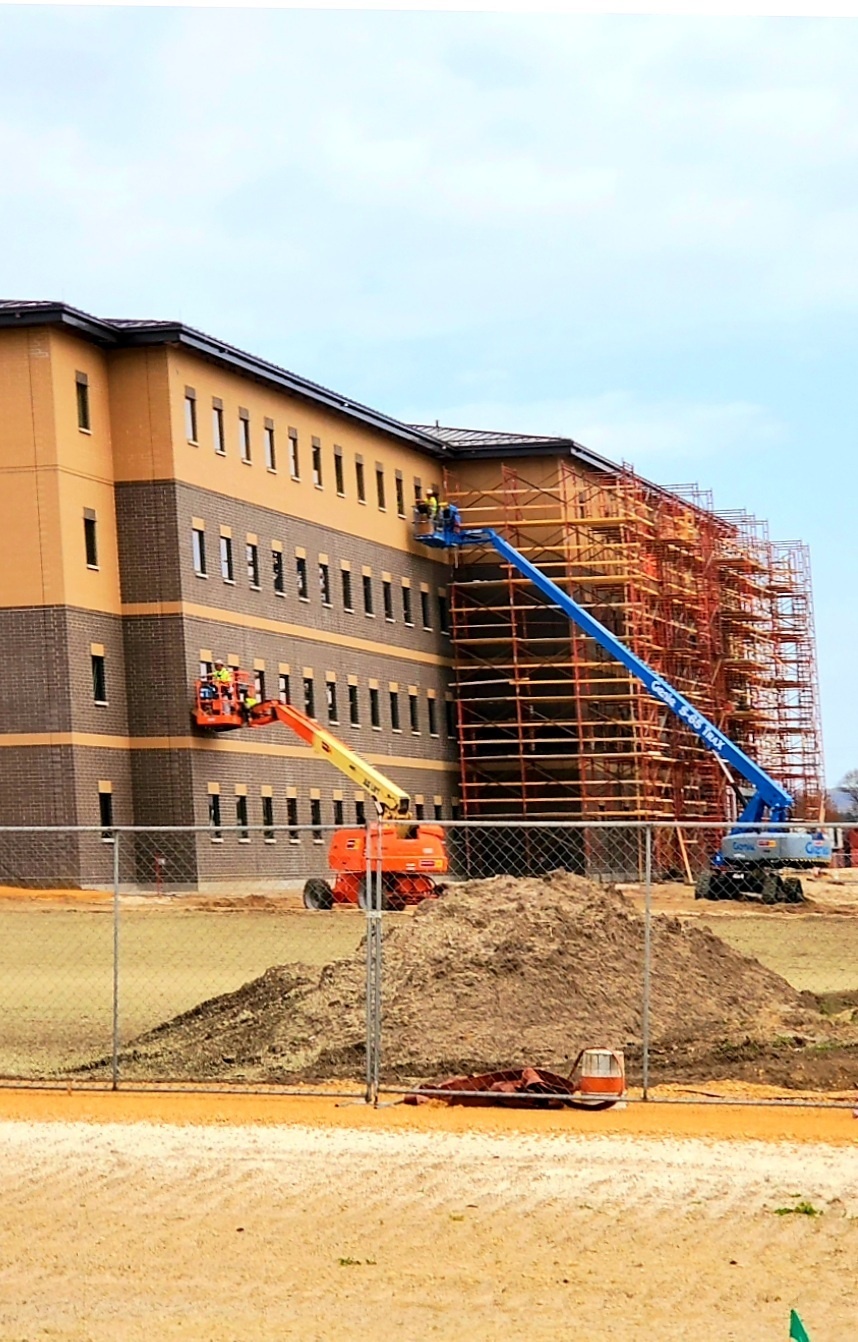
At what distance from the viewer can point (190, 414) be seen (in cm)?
6053

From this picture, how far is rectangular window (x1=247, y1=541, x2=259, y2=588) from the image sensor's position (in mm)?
63950

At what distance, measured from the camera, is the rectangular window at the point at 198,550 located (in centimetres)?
6016

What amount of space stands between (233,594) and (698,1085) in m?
44.6

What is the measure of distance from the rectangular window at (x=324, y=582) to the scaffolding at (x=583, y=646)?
7.18 m

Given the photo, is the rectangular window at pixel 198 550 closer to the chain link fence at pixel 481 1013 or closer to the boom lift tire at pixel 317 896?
Answer: the boom lift tire at pixel 317 896

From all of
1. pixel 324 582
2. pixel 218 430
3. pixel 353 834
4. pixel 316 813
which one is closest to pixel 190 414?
pixel 218 430

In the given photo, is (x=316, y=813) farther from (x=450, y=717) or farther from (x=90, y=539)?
(x=450, y=717)

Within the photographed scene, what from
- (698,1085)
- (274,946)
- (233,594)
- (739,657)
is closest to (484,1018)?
(698,1085)

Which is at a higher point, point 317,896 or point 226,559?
point 226,559

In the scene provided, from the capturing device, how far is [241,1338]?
10211 mm

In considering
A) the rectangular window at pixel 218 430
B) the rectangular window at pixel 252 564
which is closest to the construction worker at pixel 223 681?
the rectangular window at pixel 252 564

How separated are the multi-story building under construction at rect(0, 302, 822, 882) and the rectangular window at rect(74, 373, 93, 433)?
11cm

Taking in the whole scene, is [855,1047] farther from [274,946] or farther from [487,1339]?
[274,946]

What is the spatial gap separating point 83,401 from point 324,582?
43.4 feet
